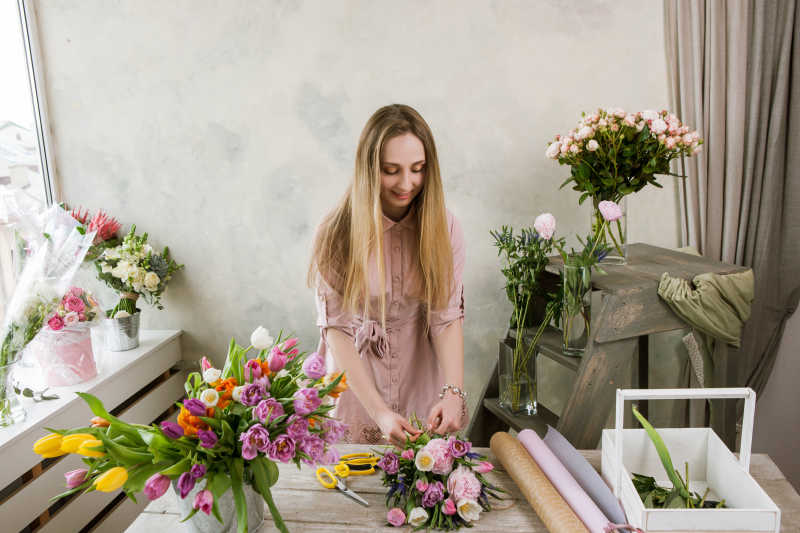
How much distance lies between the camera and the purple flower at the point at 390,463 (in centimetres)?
114

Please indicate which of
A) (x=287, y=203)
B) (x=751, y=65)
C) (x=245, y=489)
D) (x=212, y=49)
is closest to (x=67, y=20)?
(x=212, y=49)

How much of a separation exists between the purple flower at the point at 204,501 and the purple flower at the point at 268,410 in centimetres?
14

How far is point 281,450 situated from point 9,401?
1147 mm

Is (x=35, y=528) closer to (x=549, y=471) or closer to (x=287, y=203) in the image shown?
(x=287, y=203)

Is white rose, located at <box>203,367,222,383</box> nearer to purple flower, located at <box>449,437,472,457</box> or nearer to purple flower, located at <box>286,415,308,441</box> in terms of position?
purple flower, located at <box>286,415,308,441</box>

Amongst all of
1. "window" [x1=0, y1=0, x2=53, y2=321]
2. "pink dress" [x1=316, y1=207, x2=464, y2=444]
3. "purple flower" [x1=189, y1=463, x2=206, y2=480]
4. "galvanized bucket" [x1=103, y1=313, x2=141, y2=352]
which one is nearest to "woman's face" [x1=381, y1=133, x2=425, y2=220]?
"pink dress" [x1=316, y1=207, x2=464, y2=444]

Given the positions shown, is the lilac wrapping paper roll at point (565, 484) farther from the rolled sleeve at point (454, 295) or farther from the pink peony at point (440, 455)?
the rolled sleeve at point (454, 295)

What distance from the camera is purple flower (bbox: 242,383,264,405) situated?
0.98 meters

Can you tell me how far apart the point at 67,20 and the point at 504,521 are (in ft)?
8.24

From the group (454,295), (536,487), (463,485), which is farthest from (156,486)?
A: (454,295)

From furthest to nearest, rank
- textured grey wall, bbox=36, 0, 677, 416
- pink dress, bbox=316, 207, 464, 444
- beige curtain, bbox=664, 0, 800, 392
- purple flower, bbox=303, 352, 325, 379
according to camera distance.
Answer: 1. textured grey wall, bbox=36, 0, 677, 416
2. beige curtain, bbox=664, 0, 800, 392
3. pink dress, bbox=316, 207, 464, 444
4. purple flower, bbox=303, 352, 325, 379

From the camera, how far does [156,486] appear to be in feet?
2.93

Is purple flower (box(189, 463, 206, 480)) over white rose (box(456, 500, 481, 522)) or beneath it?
over

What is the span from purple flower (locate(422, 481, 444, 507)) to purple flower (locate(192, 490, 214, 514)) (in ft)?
1.34
